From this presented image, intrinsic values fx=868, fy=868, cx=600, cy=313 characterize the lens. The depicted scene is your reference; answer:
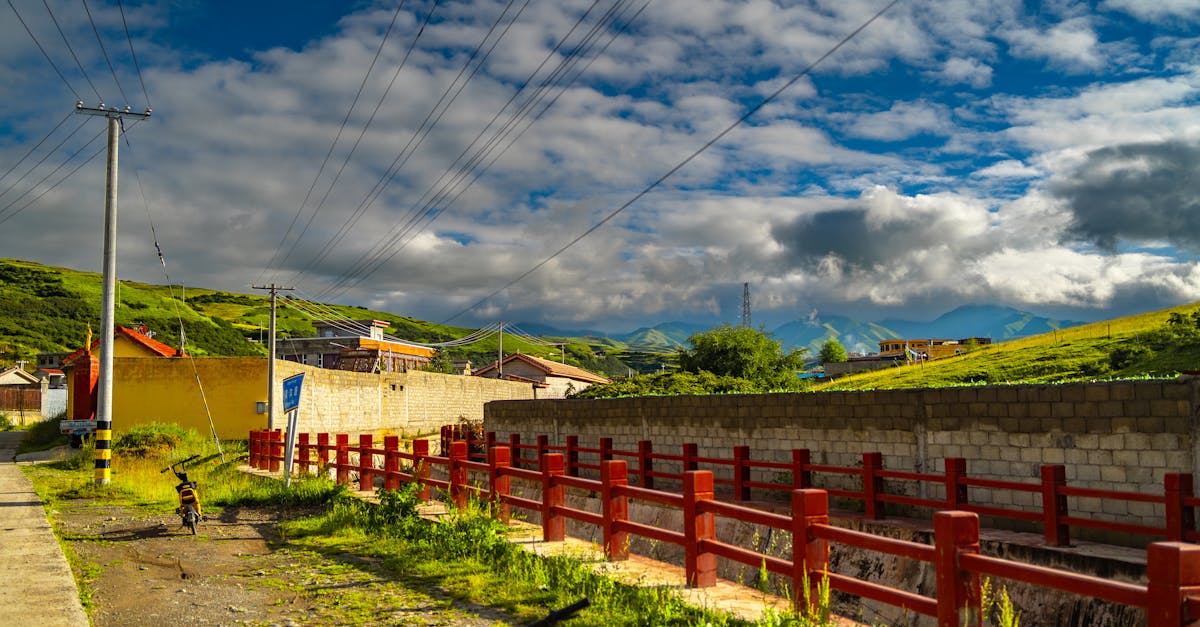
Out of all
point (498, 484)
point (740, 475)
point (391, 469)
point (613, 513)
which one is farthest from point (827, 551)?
point (391, 469)

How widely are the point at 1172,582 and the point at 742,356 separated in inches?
1319

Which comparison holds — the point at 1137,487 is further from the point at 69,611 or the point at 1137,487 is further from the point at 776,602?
the point at 69,611

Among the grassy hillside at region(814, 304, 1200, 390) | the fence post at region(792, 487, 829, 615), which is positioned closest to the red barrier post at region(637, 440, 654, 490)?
the grassy hillside at region(814, 304, 1200, 390)

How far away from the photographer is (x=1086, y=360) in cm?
3070

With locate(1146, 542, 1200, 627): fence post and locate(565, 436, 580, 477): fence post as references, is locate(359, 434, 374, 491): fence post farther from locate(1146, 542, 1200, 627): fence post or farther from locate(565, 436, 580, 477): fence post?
locate(1146, 542, 1200, 627): fence post

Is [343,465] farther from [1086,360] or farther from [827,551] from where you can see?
[1086,360]

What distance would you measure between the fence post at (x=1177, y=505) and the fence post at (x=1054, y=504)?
1.03 meters

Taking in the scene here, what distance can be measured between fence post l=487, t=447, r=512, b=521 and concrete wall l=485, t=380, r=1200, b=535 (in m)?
6.23

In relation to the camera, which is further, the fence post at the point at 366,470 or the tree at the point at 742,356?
the tree at the point at 742,356

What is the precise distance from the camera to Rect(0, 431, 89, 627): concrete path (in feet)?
22.3

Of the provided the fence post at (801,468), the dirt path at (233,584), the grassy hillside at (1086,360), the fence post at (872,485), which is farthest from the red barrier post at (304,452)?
the grassy hillside at (1086,360)

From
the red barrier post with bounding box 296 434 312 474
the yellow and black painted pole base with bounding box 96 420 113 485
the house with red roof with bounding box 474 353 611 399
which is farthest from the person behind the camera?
the house with red roof with bounding box 474 353 611 399

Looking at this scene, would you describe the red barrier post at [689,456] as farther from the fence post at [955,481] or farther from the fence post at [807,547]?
the fence post at [807,547]

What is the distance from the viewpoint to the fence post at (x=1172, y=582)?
12.3ft
